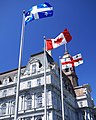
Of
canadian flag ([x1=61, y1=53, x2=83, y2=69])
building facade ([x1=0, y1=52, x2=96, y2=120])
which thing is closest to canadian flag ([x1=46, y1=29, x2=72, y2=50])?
canadian flag ([x1=61, y1=53, x2=83, y2=69])

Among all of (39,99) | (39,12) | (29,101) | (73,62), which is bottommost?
(29,101)

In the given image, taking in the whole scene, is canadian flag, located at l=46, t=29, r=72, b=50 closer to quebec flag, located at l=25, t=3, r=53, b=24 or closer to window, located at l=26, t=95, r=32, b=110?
quebec flag, located at l=25, t=3, r=53, b=24

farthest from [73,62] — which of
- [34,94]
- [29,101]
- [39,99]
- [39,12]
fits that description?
[29,101]

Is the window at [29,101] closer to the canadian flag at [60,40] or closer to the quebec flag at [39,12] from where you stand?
the canadian flag at [60,40]

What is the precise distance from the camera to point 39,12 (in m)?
24.5

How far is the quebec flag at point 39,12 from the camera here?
79.7 ft

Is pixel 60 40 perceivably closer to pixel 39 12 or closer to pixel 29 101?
pixel 39 12

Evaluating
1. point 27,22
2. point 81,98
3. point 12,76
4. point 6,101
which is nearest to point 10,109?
point 6,101

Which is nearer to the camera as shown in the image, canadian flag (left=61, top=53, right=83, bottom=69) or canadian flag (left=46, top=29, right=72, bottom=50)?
canadian flag (left=46, top=29, right=72, bottom=50)

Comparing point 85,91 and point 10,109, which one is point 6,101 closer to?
point 10,109

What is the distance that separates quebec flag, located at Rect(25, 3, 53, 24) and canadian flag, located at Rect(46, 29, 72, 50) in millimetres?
6360

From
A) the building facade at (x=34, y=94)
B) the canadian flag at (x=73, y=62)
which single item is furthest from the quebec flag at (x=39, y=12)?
the building facade at (x=34, y=94)

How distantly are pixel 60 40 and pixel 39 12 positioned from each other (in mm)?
6983

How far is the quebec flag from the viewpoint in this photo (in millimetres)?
24278
